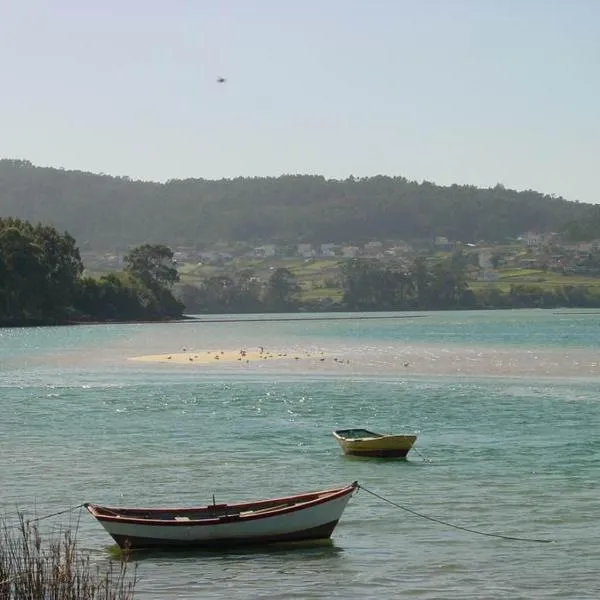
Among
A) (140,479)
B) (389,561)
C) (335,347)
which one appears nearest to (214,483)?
(140,479)

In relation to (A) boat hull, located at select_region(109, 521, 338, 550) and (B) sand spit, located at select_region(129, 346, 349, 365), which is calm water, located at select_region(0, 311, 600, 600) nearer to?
(A) boat hull, located at select_region(109, 521, 338, 550)

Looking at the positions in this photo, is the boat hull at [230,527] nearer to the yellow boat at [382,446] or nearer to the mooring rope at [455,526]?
the mooring rope at [455,526]

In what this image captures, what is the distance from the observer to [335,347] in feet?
424

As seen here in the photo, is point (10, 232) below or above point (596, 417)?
above

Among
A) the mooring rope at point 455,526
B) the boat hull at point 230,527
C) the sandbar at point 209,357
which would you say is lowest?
the mooring rope at point 455,526

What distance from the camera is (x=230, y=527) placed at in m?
28.7

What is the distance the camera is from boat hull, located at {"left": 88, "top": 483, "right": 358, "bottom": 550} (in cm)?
2845

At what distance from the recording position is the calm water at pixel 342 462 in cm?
2769

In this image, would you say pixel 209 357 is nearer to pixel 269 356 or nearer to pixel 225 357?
pixel 225 357

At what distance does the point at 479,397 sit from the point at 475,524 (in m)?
35.7

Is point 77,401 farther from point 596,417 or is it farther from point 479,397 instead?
point 596,417

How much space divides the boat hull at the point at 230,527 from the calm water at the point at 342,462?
0.32 m

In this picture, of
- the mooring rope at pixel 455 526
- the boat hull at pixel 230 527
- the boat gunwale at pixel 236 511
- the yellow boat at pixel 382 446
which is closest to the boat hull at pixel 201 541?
the boat hull at pixel 230 527

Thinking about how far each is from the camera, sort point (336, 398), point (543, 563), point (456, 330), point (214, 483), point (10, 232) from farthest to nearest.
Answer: point (10, 232) < point (456, 330) < point (336, 398) < point (214, 483) < point (543, 563)
